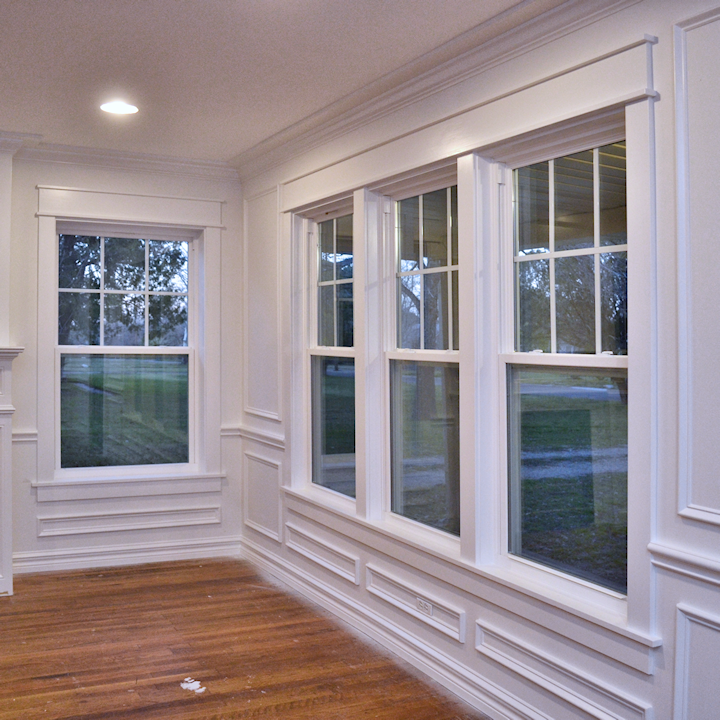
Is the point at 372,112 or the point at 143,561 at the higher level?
the point at 372,112

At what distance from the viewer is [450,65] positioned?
320cm

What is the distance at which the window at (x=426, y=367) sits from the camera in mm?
3416

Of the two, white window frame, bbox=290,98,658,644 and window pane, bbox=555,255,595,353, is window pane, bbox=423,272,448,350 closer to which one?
white window frame, bbox=290,98,658,644

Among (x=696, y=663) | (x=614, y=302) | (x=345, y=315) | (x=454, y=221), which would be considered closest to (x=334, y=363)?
(x=345, y=315)

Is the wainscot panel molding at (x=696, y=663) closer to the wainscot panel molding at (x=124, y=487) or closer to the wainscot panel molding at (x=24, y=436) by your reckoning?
the wainscot panel molding at (x=124, y=487)

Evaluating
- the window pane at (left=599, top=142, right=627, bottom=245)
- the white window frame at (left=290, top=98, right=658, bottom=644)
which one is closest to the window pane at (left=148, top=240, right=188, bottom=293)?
the white window frame at (left=290, top=98, right=658, bottom=644)

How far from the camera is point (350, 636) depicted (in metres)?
3.80

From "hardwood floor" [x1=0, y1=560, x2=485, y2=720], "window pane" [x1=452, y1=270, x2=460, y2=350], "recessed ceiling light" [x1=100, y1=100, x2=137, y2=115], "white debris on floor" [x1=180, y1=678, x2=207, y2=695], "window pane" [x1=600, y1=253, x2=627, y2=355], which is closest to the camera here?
"window pane" [x1=600, y1=253, x2=627, y2=355]

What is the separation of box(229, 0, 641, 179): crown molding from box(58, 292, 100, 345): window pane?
1628 millimetres

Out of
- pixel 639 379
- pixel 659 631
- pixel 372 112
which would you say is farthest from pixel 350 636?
pixel 372 112

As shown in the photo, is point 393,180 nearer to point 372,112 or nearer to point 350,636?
point 372,112

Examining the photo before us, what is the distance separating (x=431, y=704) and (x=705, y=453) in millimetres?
1578

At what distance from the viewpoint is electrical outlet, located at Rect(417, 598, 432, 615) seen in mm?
3391

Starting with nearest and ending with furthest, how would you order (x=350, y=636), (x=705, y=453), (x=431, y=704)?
(x=705, y=453), (x=431, y=704), (x=350, y=636)
